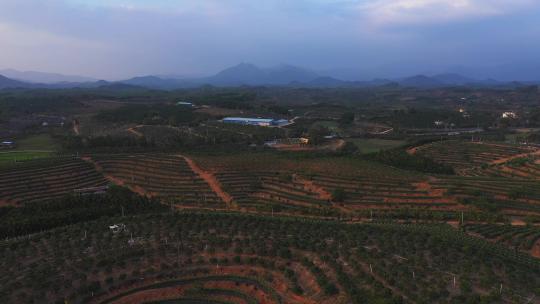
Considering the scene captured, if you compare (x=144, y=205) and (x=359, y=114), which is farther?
(x=359, y=114)

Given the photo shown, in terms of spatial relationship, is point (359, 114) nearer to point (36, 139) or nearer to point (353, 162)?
point (353, 162)

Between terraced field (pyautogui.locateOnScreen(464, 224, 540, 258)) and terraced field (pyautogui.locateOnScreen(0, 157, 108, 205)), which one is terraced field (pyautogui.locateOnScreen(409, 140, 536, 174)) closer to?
terraced field (pyautogui.locateOnScreen(464, 224, 540, 258))

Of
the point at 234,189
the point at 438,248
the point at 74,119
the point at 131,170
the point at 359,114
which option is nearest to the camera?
the point at 438,248

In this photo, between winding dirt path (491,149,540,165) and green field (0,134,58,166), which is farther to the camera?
winding dirt path (491,149,540,165)

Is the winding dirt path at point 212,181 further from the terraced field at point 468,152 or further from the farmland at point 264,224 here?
the terraced field at point 468,152

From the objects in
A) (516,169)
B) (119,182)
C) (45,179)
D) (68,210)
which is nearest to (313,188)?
(119,182)

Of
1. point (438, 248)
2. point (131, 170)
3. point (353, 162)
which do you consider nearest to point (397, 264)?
point (438, 248)

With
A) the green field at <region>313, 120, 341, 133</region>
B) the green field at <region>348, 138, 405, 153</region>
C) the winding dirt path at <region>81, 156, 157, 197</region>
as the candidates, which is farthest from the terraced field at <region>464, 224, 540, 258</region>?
the green field at <region>313, 120, 341, 133</region>
